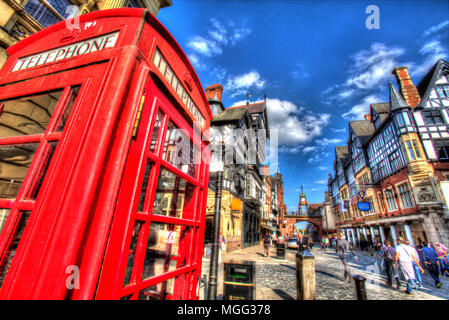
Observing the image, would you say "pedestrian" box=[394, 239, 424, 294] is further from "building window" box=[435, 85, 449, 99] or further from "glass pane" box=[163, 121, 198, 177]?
"building window" box=[435, 85, 449, 99]

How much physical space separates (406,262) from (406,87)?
19484 millimetres

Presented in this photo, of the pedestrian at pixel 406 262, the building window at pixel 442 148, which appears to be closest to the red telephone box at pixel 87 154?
the pedestrian at pixel 406 262

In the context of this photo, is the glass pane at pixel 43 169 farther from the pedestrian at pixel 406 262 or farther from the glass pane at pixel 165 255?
the pedestrian at pixel 406 262

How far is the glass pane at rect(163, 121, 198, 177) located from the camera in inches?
98.8

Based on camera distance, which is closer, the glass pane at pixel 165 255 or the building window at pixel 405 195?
the glass pane at pixel 165 255

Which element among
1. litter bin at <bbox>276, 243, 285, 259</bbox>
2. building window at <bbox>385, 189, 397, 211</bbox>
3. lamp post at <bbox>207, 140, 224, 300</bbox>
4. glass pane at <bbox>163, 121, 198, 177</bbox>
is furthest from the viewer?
building window at <bbox>385, 189, 397, 211</bbox>

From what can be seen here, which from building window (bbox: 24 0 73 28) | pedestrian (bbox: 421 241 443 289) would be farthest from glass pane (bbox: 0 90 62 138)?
pedestrian (bbox: 421 241 443 289)

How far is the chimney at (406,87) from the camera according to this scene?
17016mm

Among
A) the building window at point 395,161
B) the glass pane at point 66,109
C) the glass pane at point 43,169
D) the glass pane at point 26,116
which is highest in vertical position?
the building window at point 395,161

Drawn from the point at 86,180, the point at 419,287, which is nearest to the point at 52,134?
the point at 86,180

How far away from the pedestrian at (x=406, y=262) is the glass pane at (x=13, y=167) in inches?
390

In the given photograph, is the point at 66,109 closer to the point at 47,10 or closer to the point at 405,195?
the point at 47,10

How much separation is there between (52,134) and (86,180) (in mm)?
564
